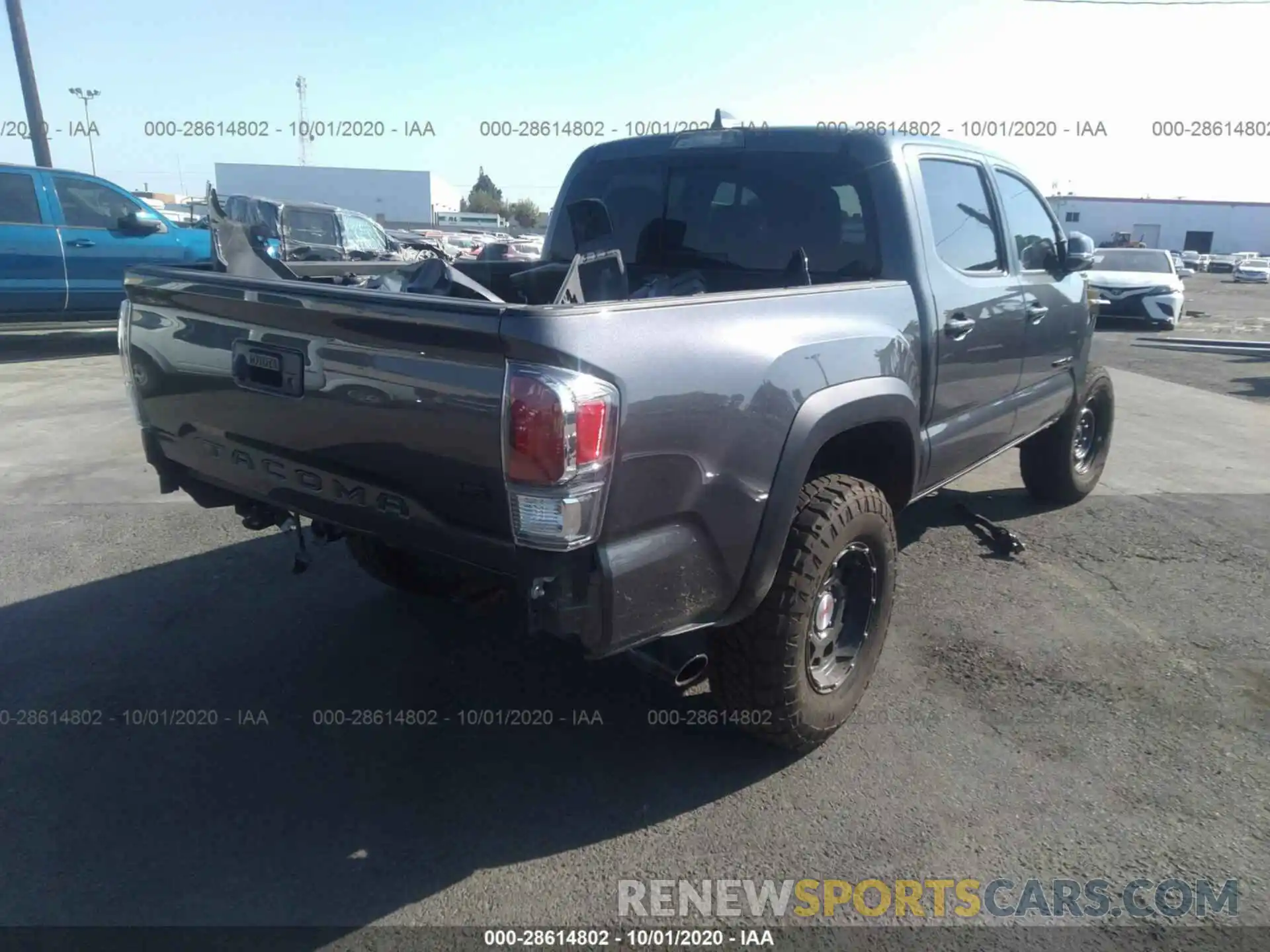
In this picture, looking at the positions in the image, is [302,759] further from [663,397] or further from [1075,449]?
[1075,449]

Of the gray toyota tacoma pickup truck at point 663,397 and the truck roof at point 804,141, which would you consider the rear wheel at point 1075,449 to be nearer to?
the gray toyota tacoma pickup truck at point 663,397

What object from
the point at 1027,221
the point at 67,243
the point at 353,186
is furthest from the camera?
the point at 353,186

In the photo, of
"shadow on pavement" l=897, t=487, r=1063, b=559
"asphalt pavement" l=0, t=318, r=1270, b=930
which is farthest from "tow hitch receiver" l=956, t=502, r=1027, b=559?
"asphalt pavement" l=0, t=318, r=1270, b=930

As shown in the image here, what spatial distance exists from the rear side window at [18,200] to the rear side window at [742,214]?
29.0ft

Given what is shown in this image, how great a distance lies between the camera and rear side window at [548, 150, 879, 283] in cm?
371

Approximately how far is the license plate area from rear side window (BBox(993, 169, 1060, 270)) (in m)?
3.42

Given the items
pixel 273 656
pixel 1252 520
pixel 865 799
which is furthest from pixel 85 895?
pixel 1252 520

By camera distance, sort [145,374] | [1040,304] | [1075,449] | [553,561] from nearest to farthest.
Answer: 1. [553,561]
2. [145,374]
3. [1040,304]
4. [1075,449]

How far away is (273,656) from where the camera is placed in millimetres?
3793

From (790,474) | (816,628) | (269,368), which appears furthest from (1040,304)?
(269,368)

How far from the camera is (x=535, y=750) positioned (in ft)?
10.5

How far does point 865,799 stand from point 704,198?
8.35ft

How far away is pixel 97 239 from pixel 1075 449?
34.6 feet

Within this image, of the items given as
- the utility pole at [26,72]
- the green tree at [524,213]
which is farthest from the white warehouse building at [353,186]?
the utility pole at [26,72]
